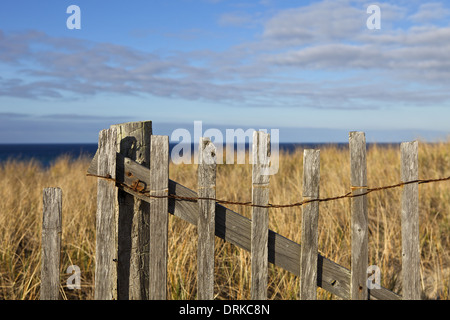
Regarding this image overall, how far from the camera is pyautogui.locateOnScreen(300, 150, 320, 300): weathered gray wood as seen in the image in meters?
2.11

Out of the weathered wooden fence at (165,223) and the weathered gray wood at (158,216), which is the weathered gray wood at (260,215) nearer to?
the weathered wooden fence at (165,223)

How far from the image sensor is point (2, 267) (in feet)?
13.1

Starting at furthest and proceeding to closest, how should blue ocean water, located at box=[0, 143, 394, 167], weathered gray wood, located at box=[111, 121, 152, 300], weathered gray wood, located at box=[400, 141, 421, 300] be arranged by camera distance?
blue ocean water, located at box=[0, 143, 394, 167] < weathered gray wood, located at box=[400, 141, 421, 300] < weathered gray wood, located at box=[111, 121, 152, 300]

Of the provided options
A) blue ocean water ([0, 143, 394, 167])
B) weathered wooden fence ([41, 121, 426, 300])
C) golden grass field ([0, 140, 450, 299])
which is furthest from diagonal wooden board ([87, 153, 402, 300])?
golden grass field ([0, 140, 450, 299])

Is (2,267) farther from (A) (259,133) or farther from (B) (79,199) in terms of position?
(A) (259,133)

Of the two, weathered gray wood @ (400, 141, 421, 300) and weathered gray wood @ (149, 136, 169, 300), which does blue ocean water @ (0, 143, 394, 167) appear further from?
weathered gray wood @ (400, 141, 421, 300)

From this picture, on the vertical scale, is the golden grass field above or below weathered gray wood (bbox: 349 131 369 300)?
below

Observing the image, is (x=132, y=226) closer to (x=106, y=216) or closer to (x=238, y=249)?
(x=106, y=216)

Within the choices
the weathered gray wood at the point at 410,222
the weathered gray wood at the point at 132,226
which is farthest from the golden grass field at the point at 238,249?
the weathered gray wood at the point at 132,226

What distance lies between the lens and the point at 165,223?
2.08m

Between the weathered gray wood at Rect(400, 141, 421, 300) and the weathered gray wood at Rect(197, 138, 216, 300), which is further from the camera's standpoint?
the weathered gray wood at Rect(400, 141, 421, 300)
